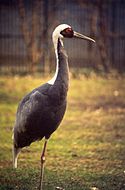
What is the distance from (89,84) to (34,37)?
3196mm

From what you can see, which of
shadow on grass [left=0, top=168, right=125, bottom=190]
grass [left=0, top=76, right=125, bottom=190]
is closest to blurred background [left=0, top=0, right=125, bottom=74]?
grass [left=0, top=76, right=125, bottom=190]

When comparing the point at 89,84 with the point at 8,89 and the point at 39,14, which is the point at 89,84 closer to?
the point at 8,89

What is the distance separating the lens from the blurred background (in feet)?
68.7

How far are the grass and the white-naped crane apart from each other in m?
0.70

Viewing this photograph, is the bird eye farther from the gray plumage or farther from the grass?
the grass

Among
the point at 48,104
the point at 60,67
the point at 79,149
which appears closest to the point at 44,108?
the point at 48,104

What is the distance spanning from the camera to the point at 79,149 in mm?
10023

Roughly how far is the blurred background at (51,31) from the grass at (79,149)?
164 inches

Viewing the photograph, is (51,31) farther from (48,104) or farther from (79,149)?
(48,104)

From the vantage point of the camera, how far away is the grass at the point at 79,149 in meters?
7.86

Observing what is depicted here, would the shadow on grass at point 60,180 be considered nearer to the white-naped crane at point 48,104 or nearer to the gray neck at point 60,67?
the white-naped crane at point 48,104

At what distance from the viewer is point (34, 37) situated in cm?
2072

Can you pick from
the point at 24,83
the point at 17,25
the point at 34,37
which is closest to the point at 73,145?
the point at 24,83

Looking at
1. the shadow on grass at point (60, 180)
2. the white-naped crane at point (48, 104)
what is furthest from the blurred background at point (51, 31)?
the white-naped crane at point (48, 104)
